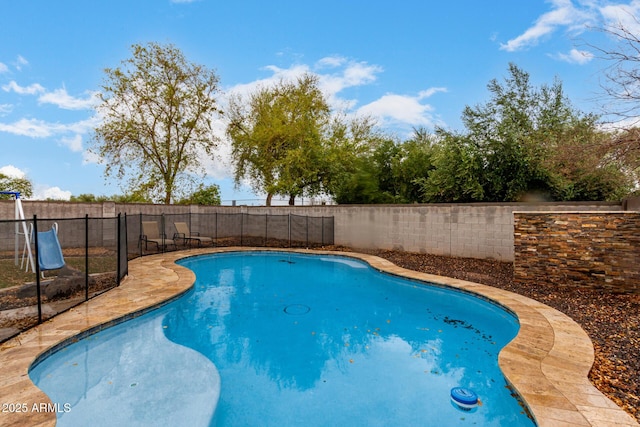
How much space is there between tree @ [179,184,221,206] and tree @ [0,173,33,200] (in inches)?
557

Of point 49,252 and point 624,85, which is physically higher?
point 624,85

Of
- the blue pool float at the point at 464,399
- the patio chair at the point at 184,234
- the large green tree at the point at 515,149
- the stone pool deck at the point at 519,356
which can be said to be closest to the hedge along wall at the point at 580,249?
the stone pool deck at the point at 519,356

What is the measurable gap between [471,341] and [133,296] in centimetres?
556

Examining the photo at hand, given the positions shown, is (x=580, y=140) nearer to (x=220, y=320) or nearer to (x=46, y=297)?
(x=220, y=320)

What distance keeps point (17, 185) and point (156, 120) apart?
49.6 feet

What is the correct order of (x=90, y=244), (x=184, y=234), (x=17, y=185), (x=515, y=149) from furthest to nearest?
(x=17, y=185), (x=184, y=234), (x=90, y=244), (x=515, y=149)

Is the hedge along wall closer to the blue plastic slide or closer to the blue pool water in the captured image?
the blue pool water

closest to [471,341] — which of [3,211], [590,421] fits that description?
[590,421]

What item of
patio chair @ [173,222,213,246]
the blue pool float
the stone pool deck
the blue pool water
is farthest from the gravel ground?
patio chair @ [173,222,213,246]

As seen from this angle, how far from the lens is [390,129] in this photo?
1844 cm

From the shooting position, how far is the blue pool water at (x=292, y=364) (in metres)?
2.87

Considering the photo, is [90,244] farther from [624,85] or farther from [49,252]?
[624,85]

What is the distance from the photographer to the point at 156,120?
1504cm

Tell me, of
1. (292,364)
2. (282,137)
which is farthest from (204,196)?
(292,364)
